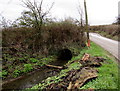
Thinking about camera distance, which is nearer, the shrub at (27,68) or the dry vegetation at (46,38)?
the shrub at (27,68)

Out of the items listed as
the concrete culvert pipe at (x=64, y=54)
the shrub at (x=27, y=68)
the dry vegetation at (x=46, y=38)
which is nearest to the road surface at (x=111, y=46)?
the dry vegetation at (x=46, y=38)

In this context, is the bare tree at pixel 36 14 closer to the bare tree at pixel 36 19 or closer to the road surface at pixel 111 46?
the bare tree at pixel 36 19

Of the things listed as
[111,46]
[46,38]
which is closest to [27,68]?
[46,38]

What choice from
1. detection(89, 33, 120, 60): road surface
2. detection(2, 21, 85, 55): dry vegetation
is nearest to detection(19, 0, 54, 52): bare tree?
detection(2, 21, 85, 55): dry vegetation

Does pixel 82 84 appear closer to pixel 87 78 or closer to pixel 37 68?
pixel 87 78

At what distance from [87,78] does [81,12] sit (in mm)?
15037

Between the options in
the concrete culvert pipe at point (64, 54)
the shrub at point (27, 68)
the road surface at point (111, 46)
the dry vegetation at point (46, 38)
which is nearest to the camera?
the shrub at point (27, 68)

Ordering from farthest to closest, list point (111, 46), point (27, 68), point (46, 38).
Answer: point (46, 38) → point (111, 46) → point (27, 68)

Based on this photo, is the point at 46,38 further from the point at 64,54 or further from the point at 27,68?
the point at 27,68

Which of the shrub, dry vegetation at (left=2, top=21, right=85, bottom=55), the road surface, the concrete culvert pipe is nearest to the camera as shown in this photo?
the shrub

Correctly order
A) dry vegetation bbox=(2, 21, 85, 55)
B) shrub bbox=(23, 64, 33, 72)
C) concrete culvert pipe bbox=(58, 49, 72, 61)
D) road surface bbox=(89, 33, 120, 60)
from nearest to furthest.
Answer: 1. shrub bbox=(23, 64, 33, 72)
2. road surface bbox=(89, 33, 120, 60)
3. dry vegetation bbox=(2, 21, 85, 55)
4. concrete culvert pipe bbox=(58, 49, 72, 61)

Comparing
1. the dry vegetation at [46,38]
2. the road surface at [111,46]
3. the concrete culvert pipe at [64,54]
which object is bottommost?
the concrete culvert pipe at [64,54]

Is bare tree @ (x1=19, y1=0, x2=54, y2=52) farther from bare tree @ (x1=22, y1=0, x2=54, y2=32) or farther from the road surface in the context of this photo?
the road surface

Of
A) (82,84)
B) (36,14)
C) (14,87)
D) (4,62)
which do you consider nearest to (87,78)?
(82,84)
